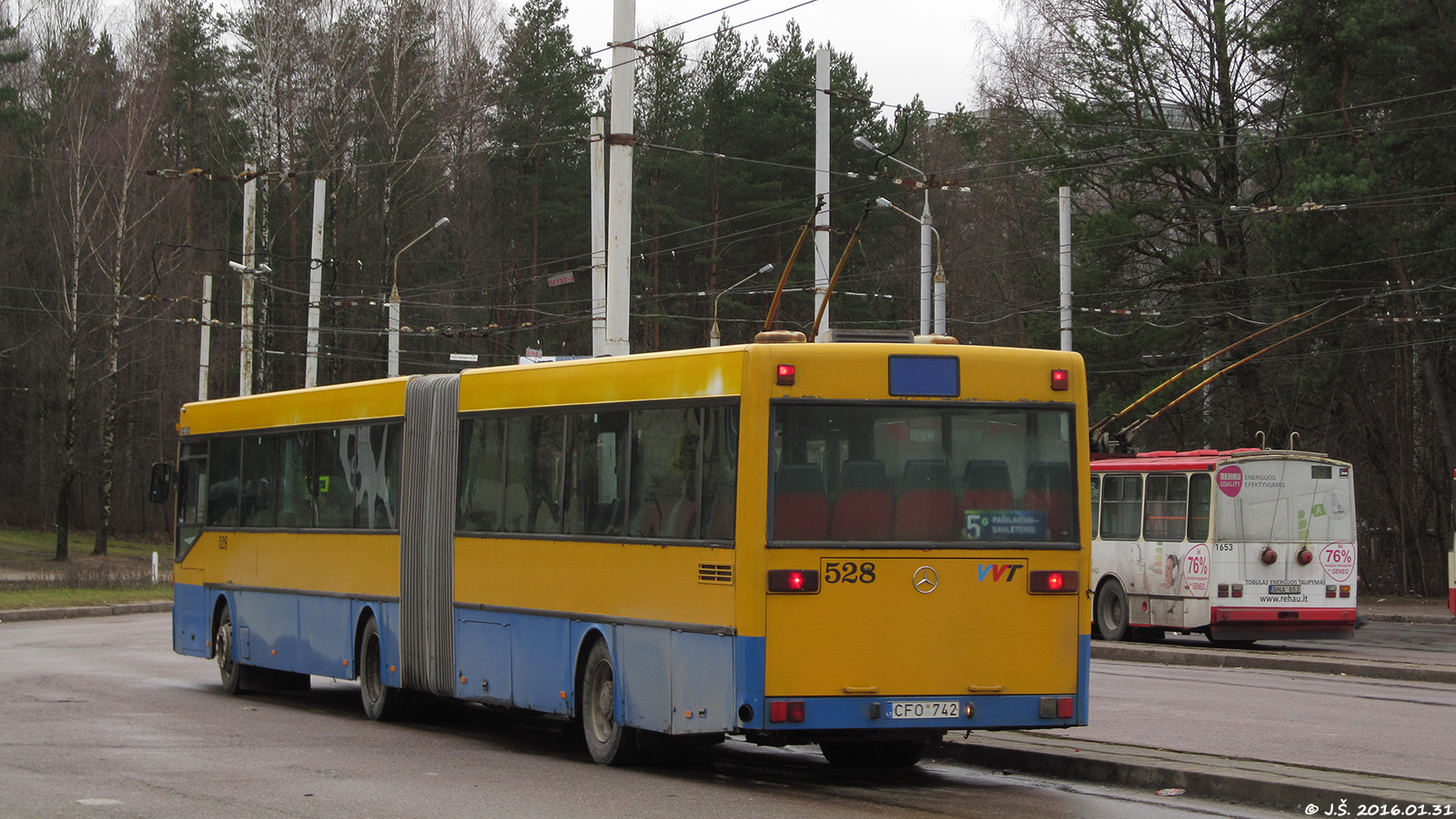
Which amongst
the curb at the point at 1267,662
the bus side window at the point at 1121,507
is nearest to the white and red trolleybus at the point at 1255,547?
the bus side window at the point at 1121,507

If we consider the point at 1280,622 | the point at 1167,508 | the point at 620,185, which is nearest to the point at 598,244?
the point at 620,185

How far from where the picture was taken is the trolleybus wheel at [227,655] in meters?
18.3

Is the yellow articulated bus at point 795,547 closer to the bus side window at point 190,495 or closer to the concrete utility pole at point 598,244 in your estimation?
the bus side window at point 190,495

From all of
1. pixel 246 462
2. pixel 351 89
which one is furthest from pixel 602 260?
pixel 351 89

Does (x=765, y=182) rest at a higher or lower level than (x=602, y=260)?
higher

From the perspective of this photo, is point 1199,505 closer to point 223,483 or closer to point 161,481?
point 223,483

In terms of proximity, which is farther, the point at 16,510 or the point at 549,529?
the point at 16,510

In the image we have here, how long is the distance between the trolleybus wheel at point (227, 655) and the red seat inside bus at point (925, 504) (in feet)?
32.9

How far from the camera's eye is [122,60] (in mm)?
63781

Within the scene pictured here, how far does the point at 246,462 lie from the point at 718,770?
27.7ft

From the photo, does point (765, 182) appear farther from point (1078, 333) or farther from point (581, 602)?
point (581, 602)

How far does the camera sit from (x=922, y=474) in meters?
10.7

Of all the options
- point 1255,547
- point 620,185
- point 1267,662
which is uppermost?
point 620,185

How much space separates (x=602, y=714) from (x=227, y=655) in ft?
26.2
